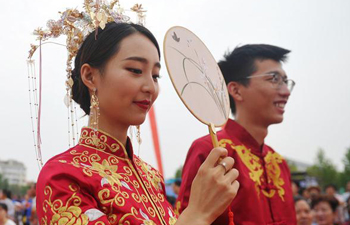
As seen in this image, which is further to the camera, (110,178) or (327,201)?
(327,201)

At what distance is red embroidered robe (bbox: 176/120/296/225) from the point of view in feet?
8.77

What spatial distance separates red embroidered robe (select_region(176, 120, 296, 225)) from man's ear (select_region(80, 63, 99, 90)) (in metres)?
1.10

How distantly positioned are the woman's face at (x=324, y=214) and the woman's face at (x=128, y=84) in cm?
372

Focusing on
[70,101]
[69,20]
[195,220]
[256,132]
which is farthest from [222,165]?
[256,132]

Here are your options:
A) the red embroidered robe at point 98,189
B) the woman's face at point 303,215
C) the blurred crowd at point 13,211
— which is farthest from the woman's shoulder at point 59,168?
the blurred crowd at point 13,211

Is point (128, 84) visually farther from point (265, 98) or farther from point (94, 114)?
point (265, 98)

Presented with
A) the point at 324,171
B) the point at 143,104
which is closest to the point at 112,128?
the point at 143,104

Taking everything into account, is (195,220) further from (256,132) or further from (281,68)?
(281,68)

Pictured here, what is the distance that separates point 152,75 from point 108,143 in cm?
35

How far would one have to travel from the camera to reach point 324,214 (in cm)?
482

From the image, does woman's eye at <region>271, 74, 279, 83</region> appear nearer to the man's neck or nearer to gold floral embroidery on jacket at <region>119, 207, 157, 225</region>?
the man's neck

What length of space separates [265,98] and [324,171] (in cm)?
3798

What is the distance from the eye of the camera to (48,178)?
1.48 metres

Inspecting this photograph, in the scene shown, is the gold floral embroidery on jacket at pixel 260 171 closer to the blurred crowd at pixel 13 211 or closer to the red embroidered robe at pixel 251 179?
the red embroidered robe at pixel 251 179
